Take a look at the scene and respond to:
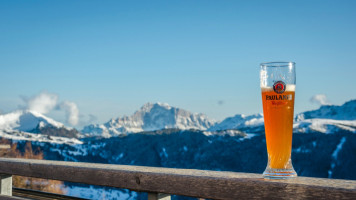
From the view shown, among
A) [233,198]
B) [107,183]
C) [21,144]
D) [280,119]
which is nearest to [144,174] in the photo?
[107,183]

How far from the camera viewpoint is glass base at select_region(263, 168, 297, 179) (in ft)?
4.53

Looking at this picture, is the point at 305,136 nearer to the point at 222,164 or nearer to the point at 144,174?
the point at 222,164

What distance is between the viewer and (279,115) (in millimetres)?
1435

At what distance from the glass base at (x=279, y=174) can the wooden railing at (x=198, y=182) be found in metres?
0.04

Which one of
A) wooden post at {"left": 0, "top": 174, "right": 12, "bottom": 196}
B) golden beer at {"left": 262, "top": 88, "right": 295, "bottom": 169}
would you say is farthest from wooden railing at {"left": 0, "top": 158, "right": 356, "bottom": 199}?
wooden post at {"left": 0, "top": 174, "right": 12, "bottom": 196}

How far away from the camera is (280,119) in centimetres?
143

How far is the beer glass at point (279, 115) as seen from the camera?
1435 mm

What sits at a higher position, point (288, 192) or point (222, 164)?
point (288, 192)

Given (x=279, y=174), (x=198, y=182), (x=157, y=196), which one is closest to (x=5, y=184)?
(x=157, y=196)

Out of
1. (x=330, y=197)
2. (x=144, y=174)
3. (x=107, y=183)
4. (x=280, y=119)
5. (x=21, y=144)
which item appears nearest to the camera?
(x=330, y=197)

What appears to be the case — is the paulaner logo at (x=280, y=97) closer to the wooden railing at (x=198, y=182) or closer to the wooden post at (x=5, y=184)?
the wooden railing at (x=198, y=182)

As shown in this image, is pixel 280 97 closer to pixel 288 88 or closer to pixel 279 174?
pixel 288 88

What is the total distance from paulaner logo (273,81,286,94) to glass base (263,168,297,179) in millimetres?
283

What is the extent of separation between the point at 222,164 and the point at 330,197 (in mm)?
181285
